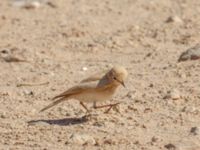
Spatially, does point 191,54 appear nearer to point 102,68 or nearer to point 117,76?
point 102,68

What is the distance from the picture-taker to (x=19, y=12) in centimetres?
1794

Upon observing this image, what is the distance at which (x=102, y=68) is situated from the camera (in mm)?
13562

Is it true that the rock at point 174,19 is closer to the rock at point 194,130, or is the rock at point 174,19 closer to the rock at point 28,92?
the rock at point 28,92

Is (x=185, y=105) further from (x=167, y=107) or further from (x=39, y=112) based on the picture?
(x=39, y=112)

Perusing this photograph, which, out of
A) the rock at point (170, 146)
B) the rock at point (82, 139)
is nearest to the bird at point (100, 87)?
the rock at point (82, 139)

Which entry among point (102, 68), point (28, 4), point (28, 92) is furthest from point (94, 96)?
point (28, 4)

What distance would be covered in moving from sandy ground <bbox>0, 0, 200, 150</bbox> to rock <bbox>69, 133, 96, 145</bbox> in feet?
0.03

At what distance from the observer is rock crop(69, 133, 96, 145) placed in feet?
32.5

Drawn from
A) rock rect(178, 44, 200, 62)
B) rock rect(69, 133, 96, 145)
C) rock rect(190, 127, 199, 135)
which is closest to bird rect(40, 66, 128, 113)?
rock rect(69, 133, 96, 145)

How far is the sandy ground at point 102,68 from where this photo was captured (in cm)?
1016

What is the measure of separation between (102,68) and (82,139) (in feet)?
12.1

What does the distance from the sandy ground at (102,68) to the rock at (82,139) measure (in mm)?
10

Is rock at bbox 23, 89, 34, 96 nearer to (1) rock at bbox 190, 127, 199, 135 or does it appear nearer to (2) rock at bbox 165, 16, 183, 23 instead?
(1) rock at bbox 190, 127, 199, 135

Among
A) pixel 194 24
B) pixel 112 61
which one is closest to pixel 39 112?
pixel 112 61
